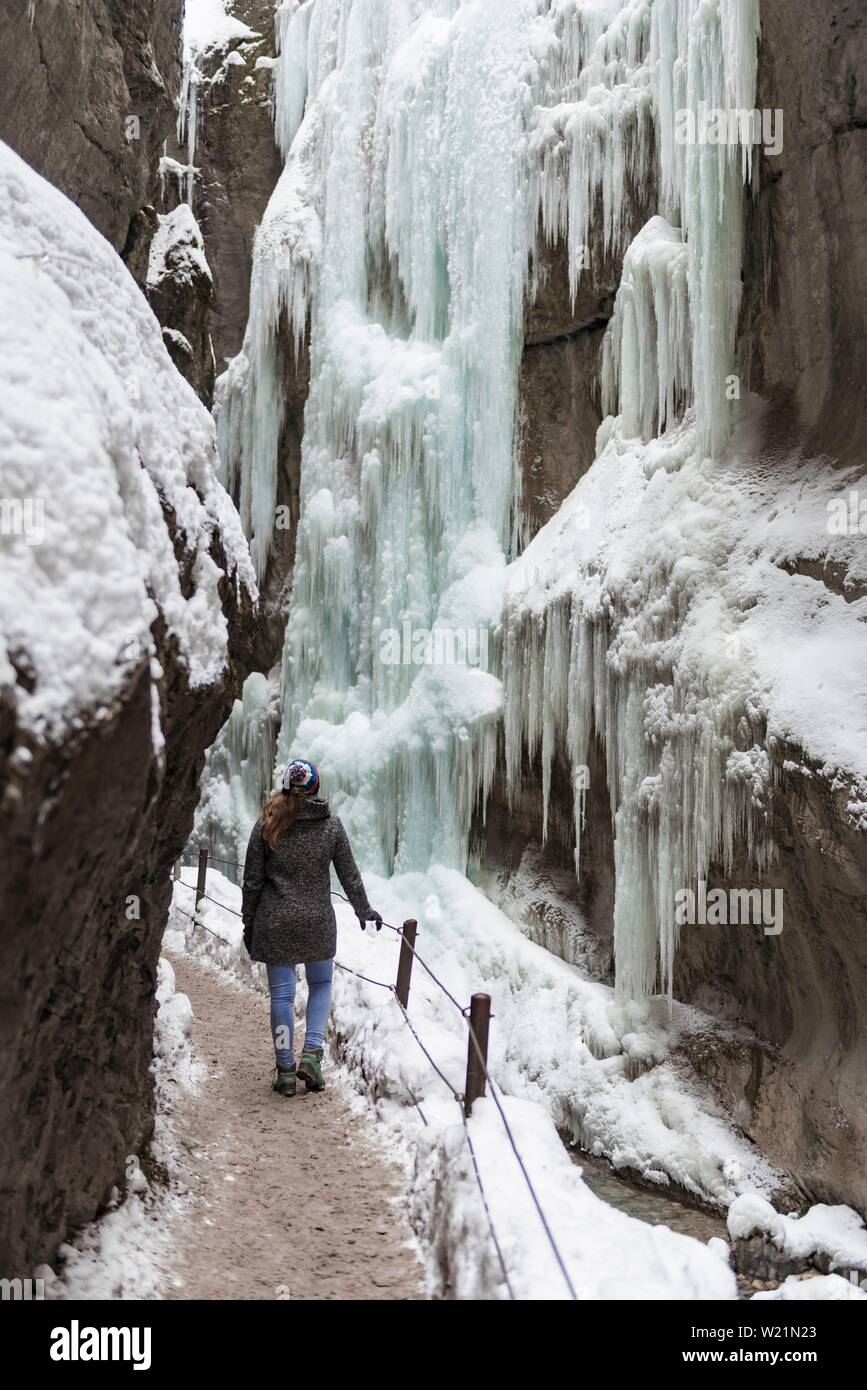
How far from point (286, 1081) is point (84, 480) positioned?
3.92 meters

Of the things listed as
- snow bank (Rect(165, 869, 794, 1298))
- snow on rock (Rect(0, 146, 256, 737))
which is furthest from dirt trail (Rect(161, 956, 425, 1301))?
Answer: snow on rock (Rect(0, 146, 256, 737))

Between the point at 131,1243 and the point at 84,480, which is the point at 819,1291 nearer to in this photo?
the point at 131,1243

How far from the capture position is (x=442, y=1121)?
5.08 meters

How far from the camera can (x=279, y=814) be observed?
5.63 m

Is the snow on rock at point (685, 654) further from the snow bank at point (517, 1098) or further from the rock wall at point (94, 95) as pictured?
the rock wall at point (94, 95)

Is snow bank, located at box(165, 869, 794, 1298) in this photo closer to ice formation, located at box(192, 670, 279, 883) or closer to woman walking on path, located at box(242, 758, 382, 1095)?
woman walking on path, located at box(242, 758, 382, 1095)

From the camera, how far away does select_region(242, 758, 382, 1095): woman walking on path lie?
18.5 ft

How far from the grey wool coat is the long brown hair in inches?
1.7

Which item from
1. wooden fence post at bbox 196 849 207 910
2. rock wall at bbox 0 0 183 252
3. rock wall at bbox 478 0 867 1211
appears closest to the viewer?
rock wall at bbox 478 0 867 1211

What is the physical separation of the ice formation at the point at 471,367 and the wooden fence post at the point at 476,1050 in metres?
3.79

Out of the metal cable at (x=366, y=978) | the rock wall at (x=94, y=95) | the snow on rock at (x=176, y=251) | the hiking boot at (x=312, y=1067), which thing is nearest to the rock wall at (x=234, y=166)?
the snow on rock at (x=176, y=251)

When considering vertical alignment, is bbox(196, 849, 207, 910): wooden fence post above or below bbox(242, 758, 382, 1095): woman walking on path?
below
